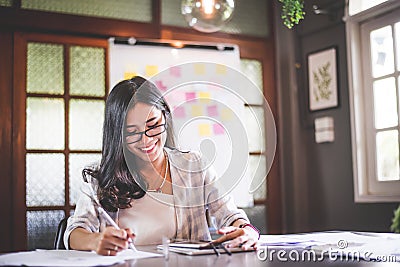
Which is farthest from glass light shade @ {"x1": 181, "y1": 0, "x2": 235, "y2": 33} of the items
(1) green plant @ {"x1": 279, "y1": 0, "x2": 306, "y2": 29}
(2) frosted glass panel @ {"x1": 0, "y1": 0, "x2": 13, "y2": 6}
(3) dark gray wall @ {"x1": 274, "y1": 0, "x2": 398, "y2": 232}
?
(3) dark gray wall @ {"x1": 274, "y1": 0, "x2": 398, "y2": 232}

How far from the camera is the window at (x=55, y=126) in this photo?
3.88 meters

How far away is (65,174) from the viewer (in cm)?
396

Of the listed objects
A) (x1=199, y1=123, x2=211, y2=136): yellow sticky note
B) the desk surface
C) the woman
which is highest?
(x1=199, y1=123, x2=211, y2=136): yellow sticky note

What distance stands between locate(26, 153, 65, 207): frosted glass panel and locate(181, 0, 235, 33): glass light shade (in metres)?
1.68

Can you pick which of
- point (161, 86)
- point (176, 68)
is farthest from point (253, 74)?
point (176, 68)

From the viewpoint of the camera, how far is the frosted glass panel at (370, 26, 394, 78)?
3889 millimetres

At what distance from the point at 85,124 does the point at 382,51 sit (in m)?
1.95

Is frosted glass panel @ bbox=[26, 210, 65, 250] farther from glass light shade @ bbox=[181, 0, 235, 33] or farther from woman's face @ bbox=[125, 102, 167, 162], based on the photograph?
woman's face @ bbox=[125, 102, 167, 162]

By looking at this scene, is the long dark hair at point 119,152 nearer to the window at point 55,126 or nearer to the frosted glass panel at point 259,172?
the window at point 55,126

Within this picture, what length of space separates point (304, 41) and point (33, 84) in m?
1.96

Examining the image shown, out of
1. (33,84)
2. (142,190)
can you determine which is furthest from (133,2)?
(142,190)

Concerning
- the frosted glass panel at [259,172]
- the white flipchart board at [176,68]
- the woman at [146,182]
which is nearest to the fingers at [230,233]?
the woman at [146,182]

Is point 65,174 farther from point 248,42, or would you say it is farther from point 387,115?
point 387,115

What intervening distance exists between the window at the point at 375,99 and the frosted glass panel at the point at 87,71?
1627 mm
